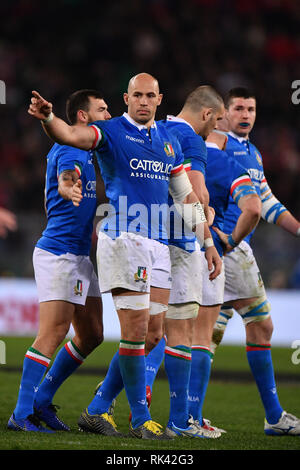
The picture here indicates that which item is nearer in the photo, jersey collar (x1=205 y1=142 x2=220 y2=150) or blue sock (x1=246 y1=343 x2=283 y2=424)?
blue sock (x1=246 y1=343 x2=283 y2=424)

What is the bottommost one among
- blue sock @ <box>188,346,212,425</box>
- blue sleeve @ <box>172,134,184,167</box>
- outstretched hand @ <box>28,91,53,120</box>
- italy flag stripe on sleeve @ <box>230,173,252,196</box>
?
blue sock @ <box>188,346,212,425</box>

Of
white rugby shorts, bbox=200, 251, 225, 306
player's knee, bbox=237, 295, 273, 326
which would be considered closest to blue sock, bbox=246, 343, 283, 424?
player's knee, bbox=237, 295, 273, 326

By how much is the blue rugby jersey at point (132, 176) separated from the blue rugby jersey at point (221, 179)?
1072mm

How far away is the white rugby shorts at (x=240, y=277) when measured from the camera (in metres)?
6.32

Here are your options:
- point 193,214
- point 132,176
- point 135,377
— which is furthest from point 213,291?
point 132,176

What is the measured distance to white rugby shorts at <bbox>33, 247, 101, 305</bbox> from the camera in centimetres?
561

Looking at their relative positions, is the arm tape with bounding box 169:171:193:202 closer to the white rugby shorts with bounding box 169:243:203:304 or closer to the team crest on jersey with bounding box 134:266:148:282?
the white rugby shorts with bounding box 169:243:203:304

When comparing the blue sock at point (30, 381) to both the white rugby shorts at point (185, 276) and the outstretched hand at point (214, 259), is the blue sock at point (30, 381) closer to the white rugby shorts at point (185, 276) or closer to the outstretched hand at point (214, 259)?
the white rugby shorts at point (185, 276)

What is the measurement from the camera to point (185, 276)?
557 centimetres

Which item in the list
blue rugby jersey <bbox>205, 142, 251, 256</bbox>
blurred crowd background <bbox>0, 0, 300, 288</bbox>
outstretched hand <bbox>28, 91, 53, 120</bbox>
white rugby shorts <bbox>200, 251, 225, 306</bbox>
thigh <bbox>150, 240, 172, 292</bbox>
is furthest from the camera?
blurred crowd background <bbox>0, 0, 300, 288</bbox>

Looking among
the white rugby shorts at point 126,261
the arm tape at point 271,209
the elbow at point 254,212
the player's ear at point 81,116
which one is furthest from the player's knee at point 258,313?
the player's ear at point 81,116

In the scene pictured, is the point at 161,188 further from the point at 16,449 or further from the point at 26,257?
the point at 26,257

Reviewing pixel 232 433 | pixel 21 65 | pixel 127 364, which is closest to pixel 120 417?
pixel 232 433

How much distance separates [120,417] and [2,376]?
134 inches
